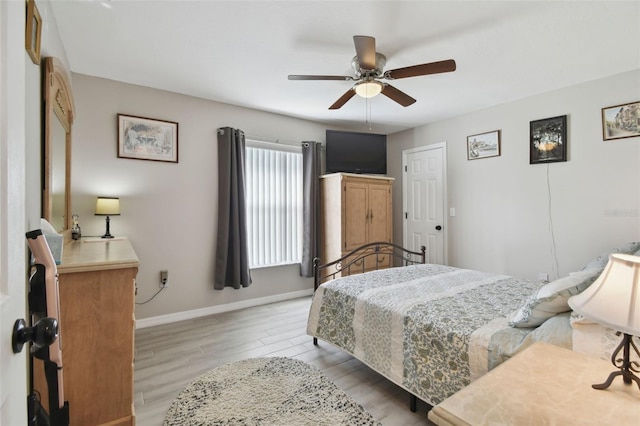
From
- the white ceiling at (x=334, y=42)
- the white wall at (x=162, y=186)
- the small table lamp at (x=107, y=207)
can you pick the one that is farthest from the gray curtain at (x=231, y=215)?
the small table lamp at (x=107, y=207)

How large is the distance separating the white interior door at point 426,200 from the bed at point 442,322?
1.74 m

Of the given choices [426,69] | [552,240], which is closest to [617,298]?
[426,69]

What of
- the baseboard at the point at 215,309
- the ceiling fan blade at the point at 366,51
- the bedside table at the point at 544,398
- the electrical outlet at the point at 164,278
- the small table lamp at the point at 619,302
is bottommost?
the baseboard at the point at 215,309

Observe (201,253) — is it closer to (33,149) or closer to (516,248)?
(33,149)

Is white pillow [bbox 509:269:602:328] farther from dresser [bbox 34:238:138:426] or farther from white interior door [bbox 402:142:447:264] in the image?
white interior door [bbox 402:142:447:264]

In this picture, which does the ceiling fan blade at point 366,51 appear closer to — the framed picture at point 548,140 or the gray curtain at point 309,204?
the gray curtain at point 309,204

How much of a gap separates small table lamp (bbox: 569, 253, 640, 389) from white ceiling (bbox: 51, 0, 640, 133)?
1856 millimetres

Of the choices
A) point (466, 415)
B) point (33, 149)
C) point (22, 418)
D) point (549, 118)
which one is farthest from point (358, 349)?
point (549, 118)

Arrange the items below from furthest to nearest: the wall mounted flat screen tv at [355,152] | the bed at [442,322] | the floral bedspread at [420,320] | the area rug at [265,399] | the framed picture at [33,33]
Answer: the wall mounted flat screen tv at [355,152] → the area rug at [265,399] → the floral bedspread at [420,320] → the bed at [442,322] → the framed picture at [33,33]

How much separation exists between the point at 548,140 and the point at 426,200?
169 cm

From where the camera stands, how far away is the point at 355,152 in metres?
4.63

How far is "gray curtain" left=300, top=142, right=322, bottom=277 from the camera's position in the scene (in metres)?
4.36

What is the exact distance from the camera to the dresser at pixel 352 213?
13.7 feet

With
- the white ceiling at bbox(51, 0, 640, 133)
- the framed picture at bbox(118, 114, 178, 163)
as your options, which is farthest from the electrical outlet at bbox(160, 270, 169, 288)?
the white ceiling at bbox(51, 0, 640, 133)
